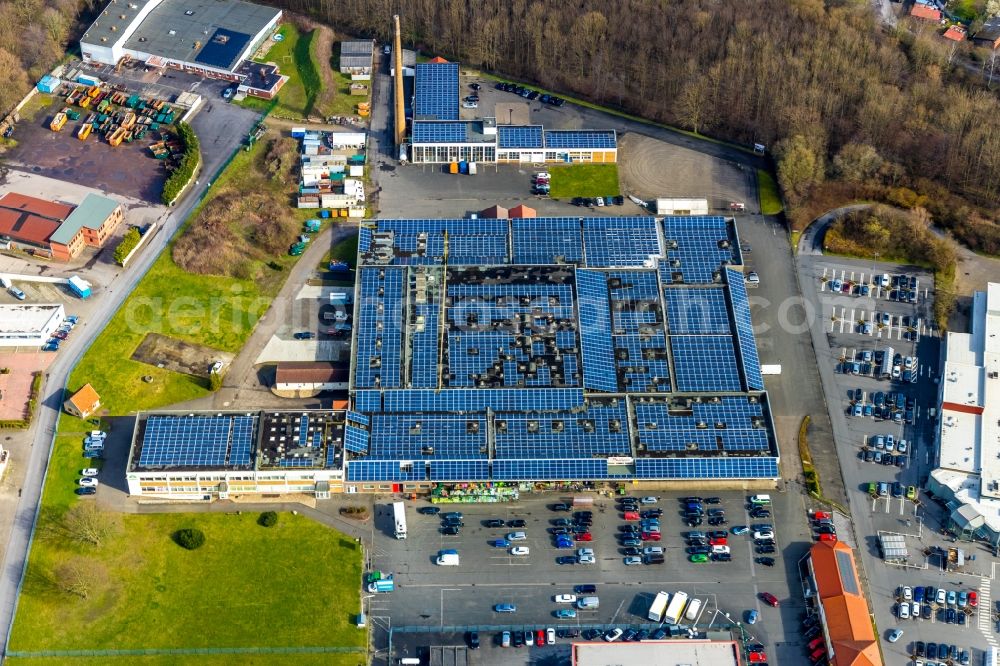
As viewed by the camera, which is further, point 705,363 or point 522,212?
point 522,212

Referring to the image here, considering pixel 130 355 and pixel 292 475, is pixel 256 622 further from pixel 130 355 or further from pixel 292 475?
pixel 130 355

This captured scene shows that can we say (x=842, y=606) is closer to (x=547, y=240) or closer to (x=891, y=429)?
(x=891, y=429)

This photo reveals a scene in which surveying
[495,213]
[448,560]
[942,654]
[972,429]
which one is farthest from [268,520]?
[972,429]

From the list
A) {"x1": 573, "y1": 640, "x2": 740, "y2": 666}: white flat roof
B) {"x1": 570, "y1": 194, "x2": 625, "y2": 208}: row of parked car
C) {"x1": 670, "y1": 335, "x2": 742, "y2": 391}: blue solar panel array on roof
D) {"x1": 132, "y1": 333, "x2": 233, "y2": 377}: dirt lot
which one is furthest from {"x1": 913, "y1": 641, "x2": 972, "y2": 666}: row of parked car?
{"x1": 132, "y1": 333, "x2": 233, "y2": 377}: dirt lot

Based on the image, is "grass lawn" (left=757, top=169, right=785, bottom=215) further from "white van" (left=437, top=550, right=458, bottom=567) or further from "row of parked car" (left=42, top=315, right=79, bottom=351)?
"row of parked car" (left=42, top=315, right=79, bottom=351)

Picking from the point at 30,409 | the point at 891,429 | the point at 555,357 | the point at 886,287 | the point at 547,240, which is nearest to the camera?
the point at 30,409

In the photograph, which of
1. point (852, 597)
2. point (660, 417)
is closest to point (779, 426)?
point (660, 417)

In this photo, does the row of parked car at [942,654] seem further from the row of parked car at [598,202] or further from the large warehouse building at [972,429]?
the row of parked car at [598,202]
